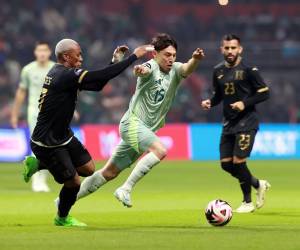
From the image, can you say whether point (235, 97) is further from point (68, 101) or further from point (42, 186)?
point (42, 186)

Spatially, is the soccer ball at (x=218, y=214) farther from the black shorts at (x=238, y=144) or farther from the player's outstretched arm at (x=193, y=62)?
the black shorts at (x=238, y=144)

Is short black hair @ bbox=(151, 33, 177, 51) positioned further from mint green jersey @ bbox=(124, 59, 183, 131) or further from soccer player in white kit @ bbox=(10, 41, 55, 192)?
soccer player in white kit @ bbox=(10, 41, 55, 192)

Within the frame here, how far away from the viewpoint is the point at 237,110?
1408 cm

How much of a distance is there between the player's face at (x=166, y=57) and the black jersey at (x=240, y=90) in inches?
79.8

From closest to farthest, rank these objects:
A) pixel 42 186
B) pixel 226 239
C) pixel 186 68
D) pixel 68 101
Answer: pixel 226 239, pixel 68 101, pixel 186 68, pixel 42 186

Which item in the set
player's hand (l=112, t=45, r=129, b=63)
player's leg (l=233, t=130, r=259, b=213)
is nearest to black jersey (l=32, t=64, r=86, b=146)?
player's hand (l=112, t=45, r=129, b=63)

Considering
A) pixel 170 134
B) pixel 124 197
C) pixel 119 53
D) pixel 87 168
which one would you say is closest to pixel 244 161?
pixel 124 197

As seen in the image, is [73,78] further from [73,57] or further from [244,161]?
[244,161]

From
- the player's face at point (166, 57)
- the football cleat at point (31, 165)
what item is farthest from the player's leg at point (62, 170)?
the player's face at point (166, 57)

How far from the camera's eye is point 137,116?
12.5 metres

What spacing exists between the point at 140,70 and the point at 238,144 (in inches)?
110

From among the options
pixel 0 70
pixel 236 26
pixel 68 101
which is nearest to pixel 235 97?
pixel 68 101

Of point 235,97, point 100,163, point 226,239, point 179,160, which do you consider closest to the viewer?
point 226,239

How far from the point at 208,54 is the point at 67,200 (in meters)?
24.9
